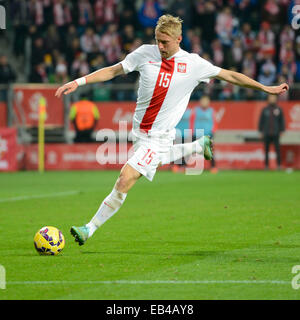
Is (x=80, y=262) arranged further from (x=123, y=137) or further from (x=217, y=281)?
(x=123, y=137)

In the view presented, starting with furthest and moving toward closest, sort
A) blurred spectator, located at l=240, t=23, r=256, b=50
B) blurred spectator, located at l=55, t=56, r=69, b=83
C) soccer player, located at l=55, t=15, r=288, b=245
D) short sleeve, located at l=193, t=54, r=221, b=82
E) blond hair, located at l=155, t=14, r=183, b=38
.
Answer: blurred spectator, located at l=240, t=23, r=256, b=50 < blurred spectator, located at l=55, t=56, r=69, b=83 < short sleeve, located at l=193, t=54, r=221, b=82 < soccer player, located at l=55, t=15, r=288, b=245 < blond hair, located at l=155, t=14, r=183, b=38

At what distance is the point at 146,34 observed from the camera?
26672 millimetres

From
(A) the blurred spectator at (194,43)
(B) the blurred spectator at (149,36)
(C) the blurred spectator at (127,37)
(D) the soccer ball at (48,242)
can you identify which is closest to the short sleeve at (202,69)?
(D) the soccer ball at (48,242)

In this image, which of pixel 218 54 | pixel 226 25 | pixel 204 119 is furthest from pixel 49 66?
pixel 204 119

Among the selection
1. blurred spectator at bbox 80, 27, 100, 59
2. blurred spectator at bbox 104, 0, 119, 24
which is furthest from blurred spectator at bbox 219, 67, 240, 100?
blurred spectator at bbox 104, 0, 119, 24

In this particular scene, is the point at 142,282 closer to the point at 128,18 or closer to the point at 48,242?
the point at 48,242

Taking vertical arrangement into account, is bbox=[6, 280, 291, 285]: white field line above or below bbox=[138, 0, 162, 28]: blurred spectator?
below

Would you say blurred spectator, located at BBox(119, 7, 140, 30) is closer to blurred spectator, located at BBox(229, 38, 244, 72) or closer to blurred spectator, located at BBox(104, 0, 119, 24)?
blurred spectator, located at BBox(104, 0, 119, 24)

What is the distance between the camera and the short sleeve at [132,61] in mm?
8750

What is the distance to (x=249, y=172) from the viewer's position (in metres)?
22.9

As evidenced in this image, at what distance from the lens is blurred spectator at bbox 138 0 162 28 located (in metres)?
27.4

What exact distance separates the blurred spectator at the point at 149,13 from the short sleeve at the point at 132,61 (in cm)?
1881

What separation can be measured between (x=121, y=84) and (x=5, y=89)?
373 cm

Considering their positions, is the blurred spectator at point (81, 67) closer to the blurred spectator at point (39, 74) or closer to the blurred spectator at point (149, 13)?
the blurred spectator at point (39, 74)
